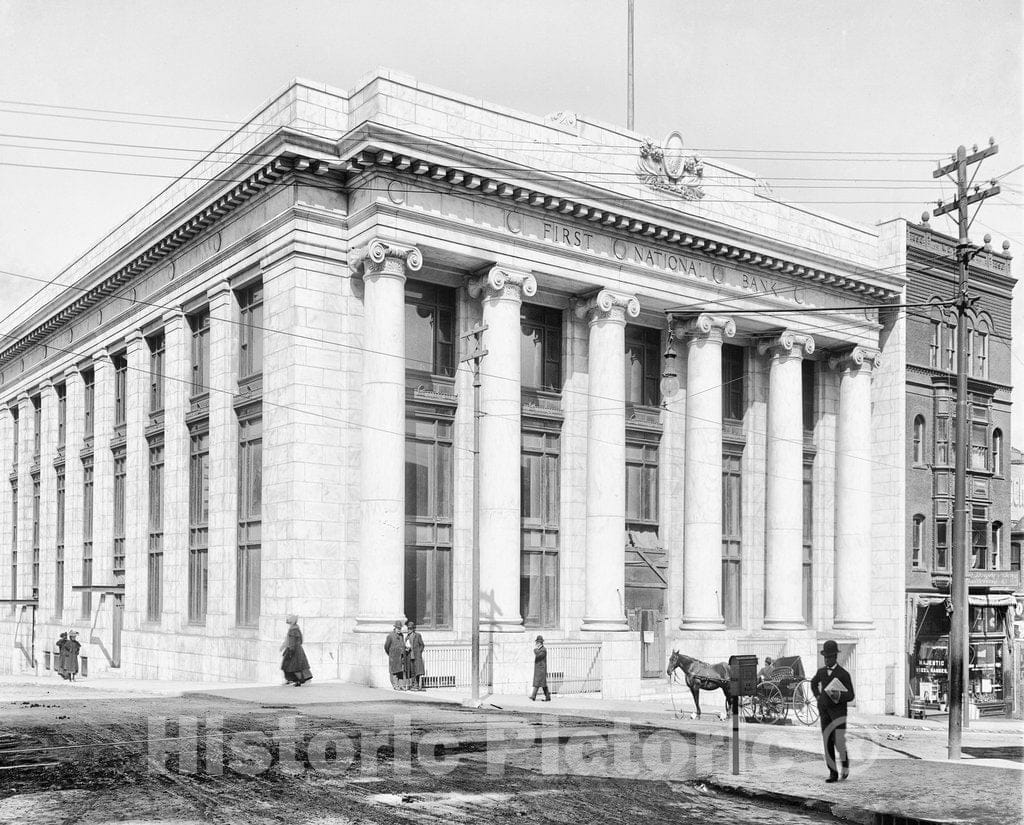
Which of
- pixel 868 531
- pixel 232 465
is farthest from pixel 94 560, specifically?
pixel 868 531

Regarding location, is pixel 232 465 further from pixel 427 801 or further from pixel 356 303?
pixel 427 801

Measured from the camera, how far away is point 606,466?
3578 cm

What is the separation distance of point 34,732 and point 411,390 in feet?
55.6

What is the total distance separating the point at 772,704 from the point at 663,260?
14795 millimetres

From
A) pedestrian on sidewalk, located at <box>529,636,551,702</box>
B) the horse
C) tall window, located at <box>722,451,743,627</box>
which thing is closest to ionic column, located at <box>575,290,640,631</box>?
pedestrian on sidewalk, located at <box>529,636,551,702</box>

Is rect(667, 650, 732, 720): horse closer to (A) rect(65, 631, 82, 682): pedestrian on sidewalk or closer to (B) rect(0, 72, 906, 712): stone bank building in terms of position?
(B) rect(0, 72, 906, 712): stone bank building

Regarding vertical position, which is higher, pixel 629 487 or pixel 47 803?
pixel 629 487

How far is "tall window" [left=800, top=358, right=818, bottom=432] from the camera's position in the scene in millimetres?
45562

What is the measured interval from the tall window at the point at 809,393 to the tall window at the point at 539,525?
42.7 ft

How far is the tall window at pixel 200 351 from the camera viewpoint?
37.1 m

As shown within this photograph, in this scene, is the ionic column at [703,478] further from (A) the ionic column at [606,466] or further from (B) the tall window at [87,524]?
(B) the tall window at [87,524]

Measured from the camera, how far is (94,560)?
145 feet

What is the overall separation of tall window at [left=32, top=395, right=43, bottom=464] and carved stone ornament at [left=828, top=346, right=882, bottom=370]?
35.0 m

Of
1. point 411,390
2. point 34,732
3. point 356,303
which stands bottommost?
point 34,732
